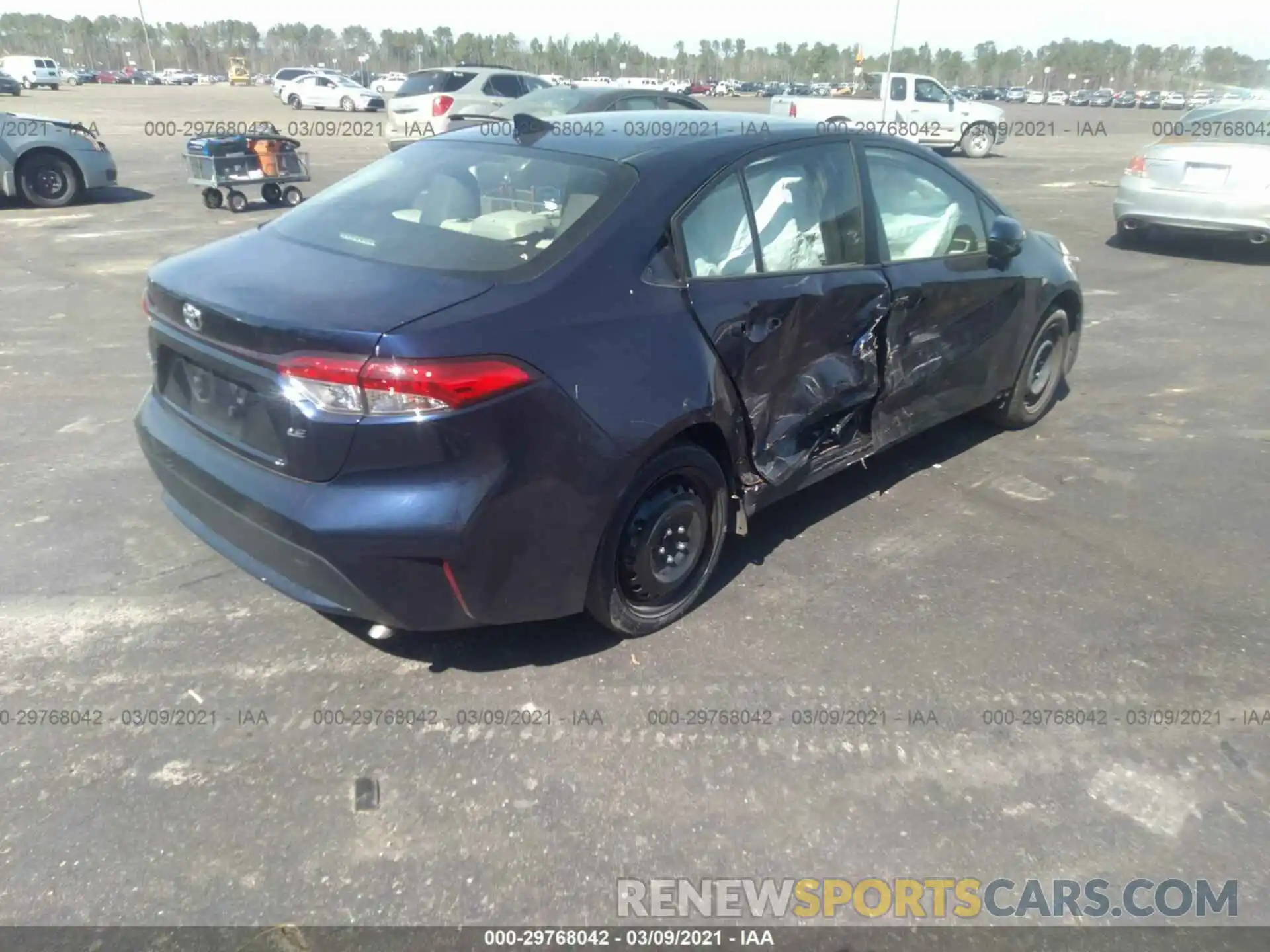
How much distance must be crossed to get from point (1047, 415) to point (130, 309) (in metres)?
6.84

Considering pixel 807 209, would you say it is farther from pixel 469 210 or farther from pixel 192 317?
pixel 192 317

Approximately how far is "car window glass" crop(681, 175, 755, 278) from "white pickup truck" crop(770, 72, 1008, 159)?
19.4 metres

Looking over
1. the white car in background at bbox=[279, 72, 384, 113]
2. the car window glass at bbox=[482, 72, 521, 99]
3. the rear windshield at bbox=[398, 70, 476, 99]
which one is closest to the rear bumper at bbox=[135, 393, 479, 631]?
the rear windshield at bbox=[398, 70, 476, 99]

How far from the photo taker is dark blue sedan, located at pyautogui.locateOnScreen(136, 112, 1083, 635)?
2.62 metres

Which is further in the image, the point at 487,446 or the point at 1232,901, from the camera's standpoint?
the point at 487,446

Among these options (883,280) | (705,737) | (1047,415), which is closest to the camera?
(705,737)

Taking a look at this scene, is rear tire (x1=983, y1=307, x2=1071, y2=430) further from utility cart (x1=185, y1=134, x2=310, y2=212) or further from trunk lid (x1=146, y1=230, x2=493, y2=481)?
utility cart (x1=185, y1=134, x2=310, y2=212)

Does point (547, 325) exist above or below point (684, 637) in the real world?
above

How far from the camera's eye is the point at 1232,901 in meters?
2.42

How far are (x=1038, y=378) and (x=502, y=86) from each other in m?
17.0

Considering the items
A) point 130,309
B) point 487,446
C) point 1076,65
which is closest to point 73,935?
point 487,446

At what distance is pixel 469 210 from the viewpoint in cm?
Answer: 335

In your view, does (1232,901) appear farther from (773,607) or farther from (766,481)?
(766,481)

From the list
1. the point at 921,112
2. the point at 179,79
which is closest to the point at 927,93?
the point at 921,112
